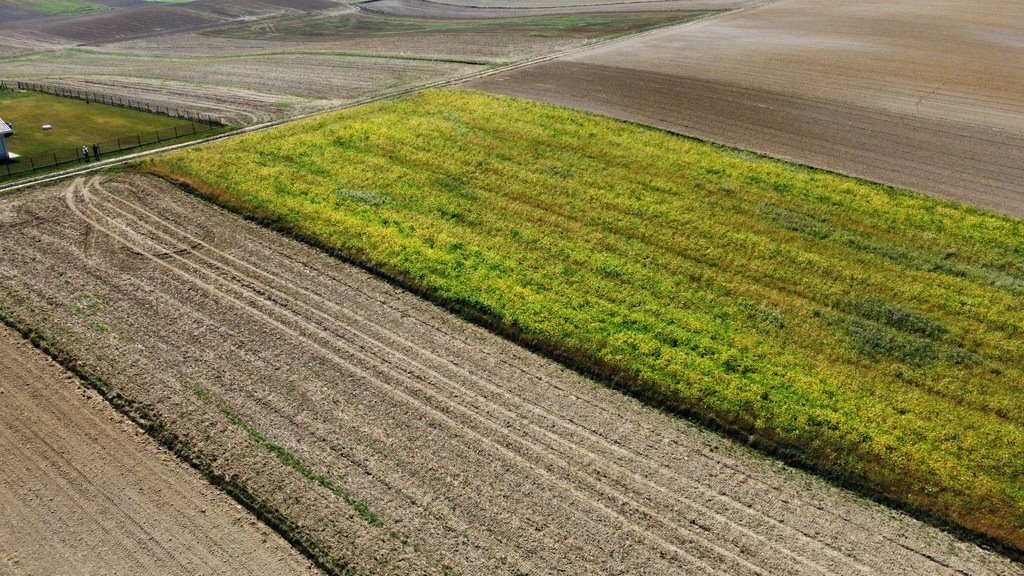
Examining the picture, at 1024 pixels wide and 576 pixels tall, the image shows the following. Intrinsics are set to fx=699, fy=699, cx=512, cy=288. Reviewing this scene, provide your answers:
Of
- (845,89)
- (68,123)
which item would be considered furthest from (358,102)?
(845,89)

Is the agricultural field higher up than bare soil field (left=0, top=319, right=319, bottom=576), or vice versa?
the agricultural field

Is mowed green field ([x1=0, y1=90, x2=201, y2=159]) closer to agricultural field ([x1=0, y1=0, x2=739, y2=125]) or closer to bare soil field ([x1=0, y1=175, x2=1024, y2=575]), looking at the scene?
agricultural field ([x1=0, y1=0, x2=739, y2=125])

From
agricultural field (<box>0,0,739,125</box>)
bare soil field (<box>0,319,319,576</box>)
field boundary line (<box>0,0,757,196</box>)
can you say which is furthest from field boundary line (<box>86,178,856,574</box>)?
agricultural field (<box>0,0,739,125</box>)

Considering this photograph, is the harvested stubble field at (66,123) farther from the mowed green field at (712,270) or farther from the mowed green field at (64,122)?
the mowed green field at (712,270)

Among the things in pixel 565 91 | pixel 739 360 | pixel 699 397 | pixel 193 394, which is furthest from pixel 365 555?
pixel 565 91

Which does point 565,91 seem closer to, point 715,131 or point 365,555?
point 715,131

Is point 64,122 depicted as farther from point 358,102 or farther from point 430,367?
point 430,367
